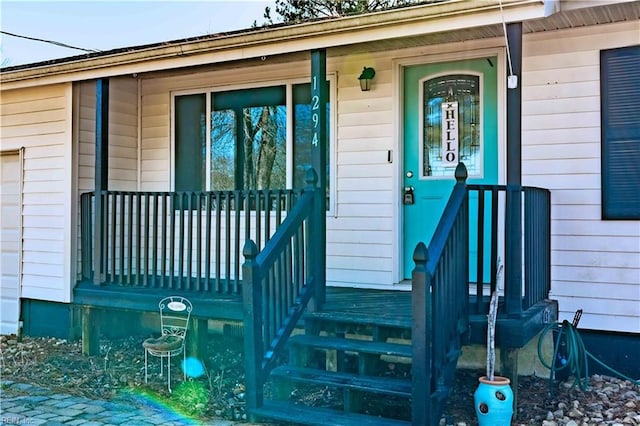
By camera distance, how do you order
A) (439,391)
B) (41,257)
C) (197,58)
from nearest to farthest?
(439,391) < (197,58) < (41,257)

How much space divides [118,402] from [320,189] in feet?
7.42

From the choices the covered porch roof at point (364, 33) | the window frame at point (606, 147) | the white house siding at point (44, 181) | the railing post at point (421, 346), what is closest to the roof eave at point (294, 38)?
the covered porch roof at point (364, 33)

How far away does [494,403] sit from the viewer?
3777mm

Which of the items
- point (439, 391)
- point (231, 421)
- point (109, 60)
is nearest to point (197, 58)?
point (109, 60)

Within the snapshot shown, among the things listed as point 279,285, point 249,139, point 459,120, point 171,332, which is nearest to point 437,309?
point 279,285

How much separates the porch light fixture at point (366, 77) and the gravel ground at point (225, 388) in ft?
8.63

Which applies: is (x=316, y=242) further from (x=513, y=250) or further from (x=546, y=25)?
(x=546, y=25)

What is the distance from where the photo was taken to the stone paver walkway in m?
4.30

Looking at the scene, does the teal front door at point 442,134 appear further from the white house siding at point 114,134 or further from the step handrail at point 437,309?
the white house siding at point 114,134

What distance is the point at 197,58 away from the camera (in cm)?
557

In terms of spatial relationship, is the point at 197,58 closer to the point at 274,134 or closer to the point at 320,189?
the point at 274,134

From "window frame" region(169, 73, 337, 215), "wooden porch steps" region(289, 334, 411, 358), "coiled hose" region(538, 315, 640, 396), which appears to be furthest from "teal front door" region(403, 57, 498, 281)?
"wooden porch steps" region(289, 334, 411, 358)

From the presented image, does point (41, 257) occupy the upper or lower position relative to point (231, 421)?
upper

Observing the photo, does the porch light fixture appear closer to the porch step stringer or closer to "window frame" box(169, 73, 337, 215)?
"window frame" box(169, 73, 337, 215)
